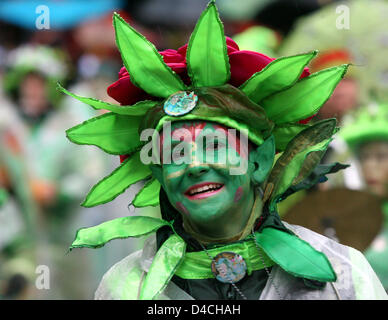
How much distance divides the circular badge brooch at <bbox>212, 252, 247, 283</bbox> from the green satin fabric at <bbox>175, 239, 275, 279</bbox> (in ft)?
0.04

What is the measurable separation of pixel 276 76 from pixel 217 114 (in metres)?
0.19

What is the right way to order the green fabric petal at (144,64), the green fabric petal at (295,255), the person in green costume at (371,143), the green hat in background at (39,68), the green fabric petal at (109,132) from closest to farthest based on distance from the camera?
1. the green fabric petal at (295,255)
2. the green fabric petal at (144,64)
3. the green fabric petal at (109,132)
4. the person in green costume at (371,143)
5. the green hat in background at (39,68)

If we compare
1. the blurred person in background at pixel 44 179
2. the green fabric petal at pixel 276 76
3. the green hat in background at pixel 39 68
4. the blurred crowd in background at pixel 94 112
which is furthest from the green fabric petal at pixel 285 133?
the green hat in background at pixel 39 68

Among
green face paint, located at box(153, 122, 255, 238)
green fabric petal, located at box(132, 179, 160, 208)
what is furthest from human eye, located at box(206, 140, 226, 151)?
green fabric petal, located at box(132, 179, 160, 208)

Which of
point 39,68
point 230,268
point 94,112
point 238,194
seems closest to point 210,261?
point 230,268

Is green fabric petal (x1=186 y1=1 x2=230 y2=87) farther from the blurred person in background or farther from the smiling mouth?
the blurred person in background

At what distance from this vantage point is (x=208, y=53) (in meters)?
1.86

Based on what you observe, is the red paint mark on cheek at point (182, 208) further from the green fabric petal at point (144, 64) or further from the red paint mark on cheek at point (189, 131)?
the green fabric petal at point (144, 64)

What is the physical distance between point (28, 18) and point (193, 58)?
302 centimetres

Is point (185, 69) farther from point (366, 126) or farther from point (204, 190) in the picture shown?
point (366, 126)

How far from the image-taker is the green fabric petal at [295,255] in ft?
5.75

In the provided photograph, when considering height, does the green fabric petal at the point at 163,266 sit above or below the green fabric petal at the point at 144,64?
below

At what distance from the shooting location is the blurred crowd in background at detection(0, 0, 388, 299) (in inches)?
142
